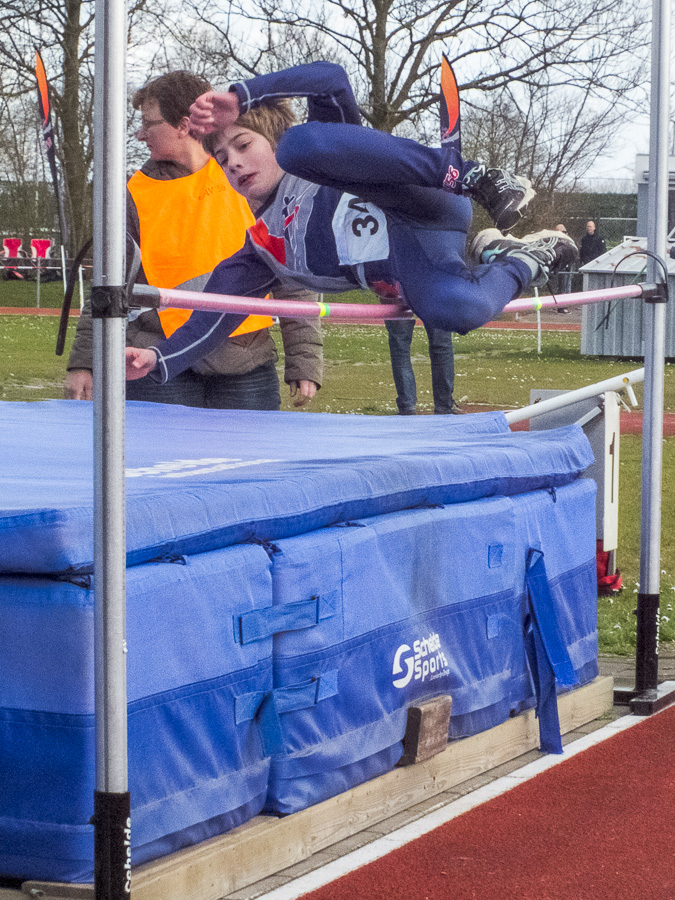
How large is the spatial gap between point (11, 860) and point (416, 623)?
3.60ft

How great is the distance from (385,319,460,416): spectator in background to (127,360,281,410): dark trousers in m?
4.85

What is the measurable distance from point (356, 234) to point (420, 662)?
3.53ft

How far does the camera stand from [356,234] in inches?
125

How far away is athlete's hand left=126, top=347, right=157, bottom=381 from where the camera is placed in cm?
331

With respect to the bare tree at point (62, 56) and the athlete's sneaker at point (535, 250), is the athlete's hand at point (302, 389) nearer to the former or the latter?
the athlete's sneaker at point (535, 250)

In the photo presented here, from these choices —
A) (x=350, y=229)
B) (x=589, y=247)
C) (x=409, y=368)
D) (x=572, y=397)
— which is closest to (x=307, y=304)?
(x=350, y=229)

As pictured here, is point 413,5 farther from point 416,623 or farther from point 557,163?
point 416,623

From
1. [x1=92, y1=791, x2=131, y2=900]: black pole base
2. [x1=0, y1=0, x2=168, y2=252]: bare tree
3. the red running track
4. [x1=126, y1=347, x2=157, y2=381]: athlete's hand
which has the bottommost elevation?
the red running track

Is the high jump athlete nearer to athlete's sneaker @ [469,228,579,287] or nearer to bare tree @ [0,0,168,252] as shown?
athlete's sneaker @ [469,228,579,287]

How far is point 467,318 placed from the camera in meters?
2.98

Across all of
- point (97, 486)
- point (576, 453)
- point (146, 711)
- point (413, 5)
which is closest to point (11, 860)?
point (146, 711)

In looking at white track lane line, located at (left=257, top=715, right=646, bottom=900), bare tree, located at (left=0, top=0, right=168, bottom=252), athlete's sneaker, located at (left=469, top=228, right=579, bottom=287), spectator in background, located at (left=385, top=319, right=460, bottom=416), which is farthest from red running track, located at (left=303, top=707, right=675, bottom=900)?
bare tree, located at (left=0, top=0, right=168, bottom=252)

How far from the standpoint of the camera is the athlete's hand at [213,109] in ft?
9.30

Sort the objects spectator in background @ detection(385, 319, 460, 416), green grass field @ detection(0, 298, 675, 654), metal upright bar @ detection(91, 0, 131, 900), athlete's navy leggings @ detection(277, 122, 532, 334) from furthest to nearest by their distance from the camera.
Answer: spectator in background @ detection(385, 319, 460, 416)
green grass field @ detection(0, 298, 675, 654)
athlete's navy leggings @ detection(277, 122, 532, 334)
metal upright bar @ detection(91, 0, 131, 900)
